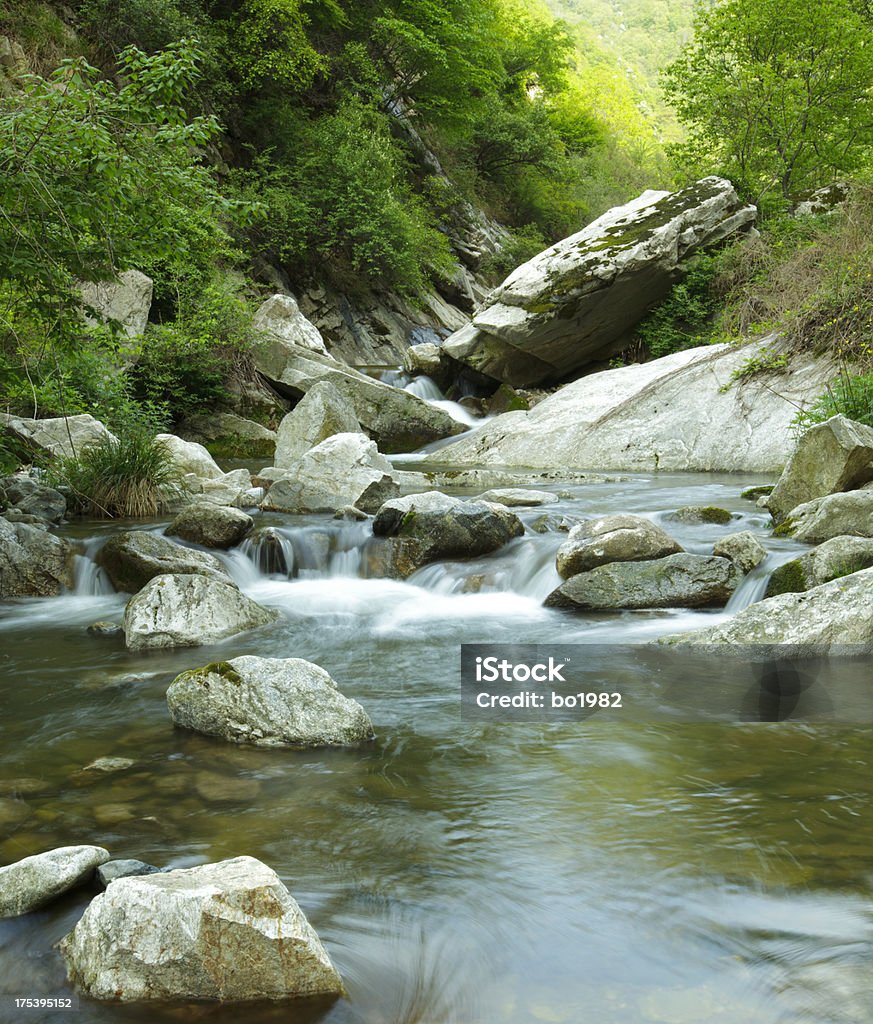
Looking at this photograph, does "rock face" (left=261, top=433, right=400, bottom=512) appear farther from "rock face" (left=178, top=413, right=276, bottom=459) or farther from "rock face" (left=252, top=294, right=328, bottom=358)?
"rock face" (left=252, top=294, right=328, bottom=358)

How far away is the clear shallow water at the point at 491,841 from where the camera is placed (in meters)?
2.51

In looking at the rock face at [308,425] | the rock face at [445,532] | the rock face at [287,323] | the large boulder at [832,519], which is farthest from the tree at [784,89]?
the rock face at [445,532]

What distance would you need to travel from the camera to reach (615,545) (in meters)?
7.39

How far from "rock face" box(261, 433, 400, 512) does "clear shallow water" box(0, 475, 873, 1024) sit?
4.68m

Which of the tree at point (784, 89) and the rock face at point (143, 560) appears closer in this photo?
the rock face at point (143, 560)

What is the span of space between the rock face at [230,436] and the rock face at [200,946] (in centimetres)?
1365

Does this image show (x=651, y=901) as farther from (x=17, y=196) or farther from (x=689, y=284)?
(x=689, y=284)

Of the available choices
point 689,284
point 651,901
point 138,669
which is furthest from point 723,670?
point 689,284

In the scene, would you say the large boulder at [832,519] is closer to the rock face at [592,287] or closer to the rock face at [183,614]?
the rock face at [183,614]

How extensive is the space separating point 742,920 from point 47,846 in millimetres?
2466

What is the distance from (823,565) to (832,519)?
143 cm

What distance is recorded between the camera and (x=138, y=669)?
5637mm

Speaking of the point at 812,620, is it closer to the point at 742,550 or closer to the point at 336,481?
the point at 742,550

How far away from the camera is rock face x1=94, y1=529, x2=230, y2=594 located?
24.7 ft
